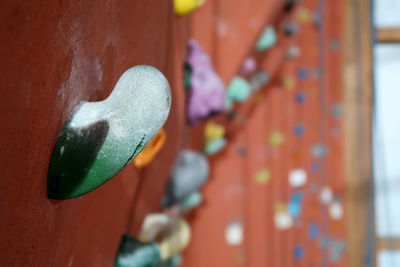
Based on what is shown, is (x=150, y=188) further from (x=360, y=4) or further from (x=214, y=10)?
(x=360, y=4)

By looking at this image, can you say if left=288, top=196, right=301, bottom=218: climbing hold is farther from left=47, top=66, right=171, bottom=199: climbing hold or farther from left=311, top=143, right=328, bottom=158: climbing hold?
left=47, top=66, right=171, bottom=199: climbing hold

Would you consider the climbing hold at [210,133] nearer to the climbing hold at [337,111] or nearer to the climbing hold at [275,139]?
the climbing hold at [275,139]

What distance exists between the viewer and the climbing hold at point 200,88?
532 mm

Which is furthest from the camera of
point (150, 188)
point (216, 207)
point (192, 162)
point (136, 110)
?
point (216, 207)

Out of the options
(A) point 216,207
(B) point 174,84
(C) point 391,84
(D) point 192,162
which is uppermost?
(B) point 174,84

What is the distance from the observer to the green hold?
321mm

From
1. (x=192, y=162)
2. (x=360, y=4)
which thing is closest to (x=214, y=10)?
(x=360, y=4)

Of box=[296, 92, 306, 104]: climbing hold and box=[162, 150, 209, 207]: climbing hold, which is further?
box=[296, 92, 306, 104]: climbing hold

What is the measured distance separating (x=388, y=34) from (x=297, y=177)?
1.85ft

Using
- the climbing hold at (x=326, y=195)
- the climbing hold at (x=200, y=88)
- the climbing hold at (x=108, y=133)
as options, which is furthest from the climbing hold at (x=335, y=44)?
the climbing hold at (x=108, y=133)

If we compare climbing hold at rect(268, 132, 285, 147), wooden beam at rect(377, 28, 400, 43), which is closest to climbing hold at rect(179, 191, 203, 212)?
climbing hold at rect(268, 132, 285, 147)

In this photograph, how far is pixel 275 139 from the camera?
1.17m

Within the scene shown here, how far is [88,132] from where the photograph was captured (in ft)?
0.60

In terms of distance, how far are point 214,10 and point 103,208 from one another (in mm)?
751
